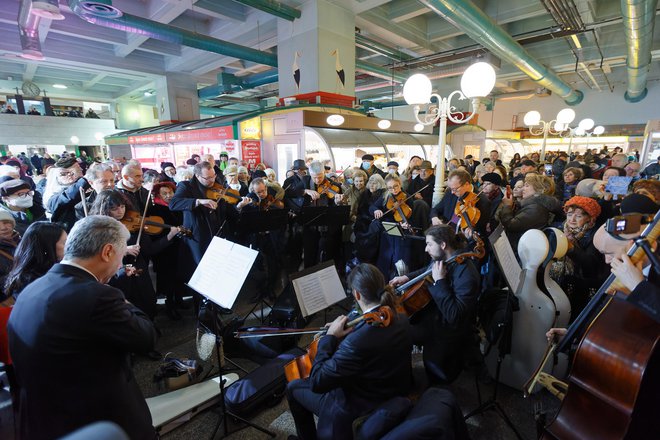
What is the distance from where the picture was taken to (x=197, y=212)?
142 inches

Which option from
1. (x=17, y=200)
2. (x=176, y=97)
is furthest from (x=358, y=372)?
(x=176, y=97)

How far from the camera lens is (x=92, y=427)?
0.42 meters

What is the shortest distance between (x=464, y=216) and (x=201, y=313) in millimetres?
3018

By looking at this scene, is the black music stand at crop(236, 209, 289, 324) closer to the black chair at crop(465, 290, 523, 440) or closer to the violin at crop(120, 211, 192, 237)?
the violin at crop(120, 211, 192, 237)

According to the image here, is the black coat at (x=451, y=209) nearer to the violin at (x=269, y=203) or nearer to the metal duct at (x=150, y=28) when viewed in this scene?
the violin at (x=269, y=203)

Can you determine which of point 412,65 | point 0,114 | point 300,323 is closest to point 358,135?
point 412,65

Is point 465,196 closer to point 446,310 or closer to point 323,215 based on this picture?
point 323,215

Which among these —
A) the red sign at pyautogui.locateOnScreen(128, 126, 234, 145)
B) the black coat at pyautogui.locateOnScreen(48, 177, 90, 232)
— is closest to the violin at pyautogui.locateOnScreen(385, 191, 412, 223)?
the black coat at pyautogui.locateOnScreen(48, 177, 90, 232)

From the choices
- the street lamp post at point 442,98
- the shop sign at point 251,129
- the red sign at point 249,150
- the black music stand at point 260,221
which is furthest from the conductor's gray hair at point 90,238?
the shop sign at point 251,129

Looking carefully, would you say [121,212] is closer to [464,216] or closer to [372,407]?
Answer: [372,407]

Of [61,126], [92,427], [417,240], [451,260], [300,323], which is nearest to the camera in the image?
[92,427]

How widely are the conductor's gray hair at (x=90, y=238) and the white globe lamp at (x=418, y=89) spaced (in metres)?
3.51

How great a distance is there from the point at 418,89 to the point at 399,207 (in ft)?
4.93

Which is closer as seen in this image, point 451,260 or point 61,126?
point 451,260
